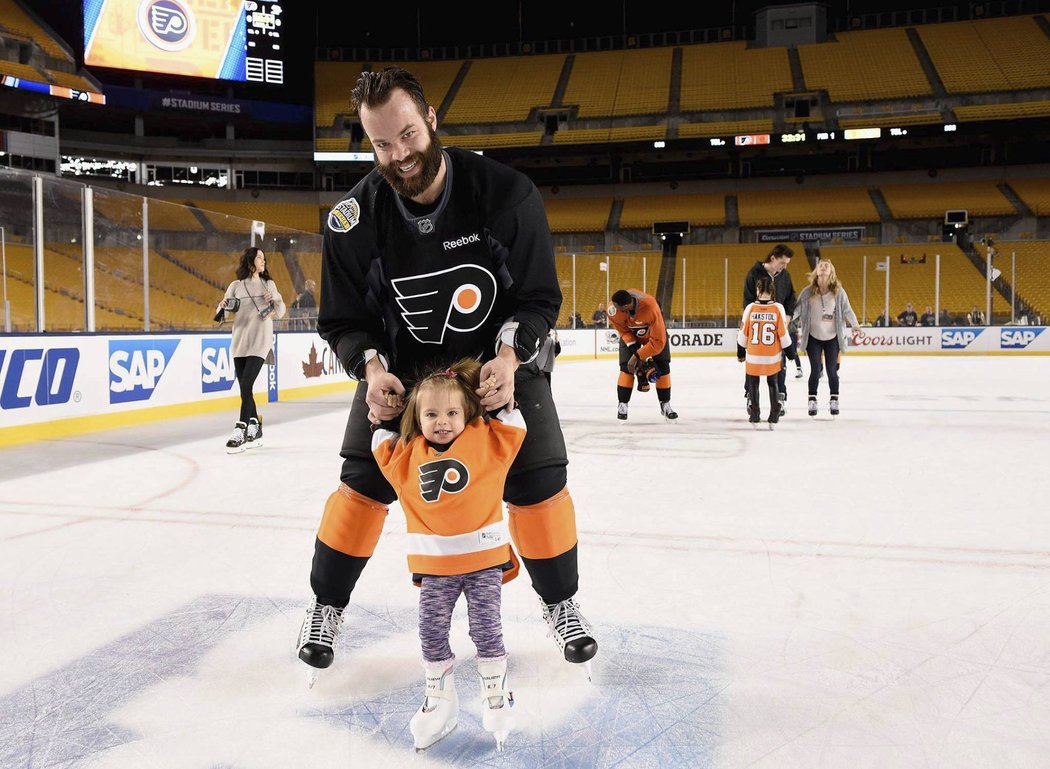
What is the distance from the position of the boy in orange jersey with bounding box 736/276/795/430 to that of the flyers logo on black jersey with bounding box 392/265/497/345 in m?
5.19

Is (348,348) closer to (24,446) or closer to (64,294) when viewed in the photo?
(24,446)

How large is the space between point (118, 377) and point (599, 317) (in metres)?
13.5

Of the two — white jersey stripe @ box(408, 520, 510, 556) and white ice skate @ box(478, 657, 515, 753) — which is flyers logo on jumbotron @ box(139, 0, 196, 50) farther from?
white ice skate @ box(478, 657, 515, 753)

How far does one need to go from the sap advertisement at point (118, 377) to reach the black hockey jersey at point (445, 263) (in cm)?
543

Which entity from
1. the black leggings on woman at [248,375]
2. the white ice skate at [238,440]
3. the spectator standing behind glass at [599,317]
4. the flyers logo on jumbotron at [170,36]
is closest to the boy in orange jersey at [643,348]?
the black leggings on woman at [248,375]

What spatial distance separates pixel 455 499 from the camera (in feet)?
5.95

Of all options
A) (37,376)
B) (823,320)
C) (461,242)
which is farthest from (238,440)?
(823,320)

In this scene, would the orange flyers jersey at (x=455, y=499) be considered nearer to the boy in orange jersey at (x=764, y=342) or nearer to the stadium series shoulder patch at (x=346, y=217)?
the stadium series shoulder patch at (x=346, y=217)

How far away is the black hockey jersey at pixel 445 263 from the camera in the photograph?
6.56 ft

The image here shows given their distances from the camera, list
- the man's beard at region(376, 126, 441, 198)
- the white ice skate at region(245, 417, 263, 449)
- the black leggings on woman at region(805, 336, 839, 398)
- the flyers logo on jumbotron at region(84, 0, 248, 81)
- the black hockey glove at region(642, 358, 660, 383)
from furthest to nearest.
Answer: the flyers logo on jumbotron at region(84, 0, 248, 81) < the black leggings on woman at region(805, 336, 839, 398) < the black hockey glove at region(642, 358, 660, 383) < the white ice skate at region(245, 417, 263, 449) < the man's beard at region(376, 126, 441, 198)

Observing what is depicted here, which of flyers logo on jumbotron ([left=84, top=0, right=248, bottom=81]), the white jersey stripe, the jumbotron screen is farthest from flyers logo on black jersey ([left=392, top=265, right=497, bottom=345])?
flyers logo on jumbotron ([left=84, top=0, right=248, bottom=81])

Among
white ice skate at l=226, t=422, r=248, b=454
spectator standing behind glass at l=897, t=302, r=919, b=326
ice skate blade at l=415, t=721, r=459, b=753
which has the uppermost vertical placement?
spectator standing behind glass at l=897, t=302, r=919, b=326

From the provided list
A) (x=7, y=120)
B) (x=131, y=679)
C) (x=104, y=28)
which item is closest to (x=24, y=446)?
(x=131, y=679)

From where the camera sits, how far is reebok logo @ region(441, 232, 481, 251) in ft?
6.54
